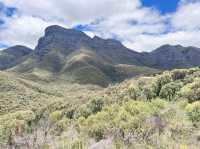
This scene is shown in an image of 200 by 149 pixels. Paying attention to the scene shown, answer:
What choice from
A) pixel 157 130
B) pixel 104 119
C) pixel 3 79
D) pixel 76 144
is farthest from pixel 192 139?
pixel 3 79

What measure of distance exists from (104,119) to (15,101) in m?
105

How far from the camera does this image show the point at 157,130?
819 inches

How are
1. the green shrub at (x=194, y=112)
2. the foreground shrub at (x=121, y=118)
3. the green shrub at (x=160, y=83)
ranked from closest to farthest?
1. the foreground shrub at (x=121, y=118)
2. the green shrub at (x=194, y=112)
3. the green shrub at (x=160, y=83)

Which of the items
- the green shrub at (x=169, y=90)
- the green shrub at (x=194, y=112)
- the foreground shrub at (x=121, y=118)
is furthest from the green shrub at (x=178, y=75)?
the green shrub at (x=194, y=112)

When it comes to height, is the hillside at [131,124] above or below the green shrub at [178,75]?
below

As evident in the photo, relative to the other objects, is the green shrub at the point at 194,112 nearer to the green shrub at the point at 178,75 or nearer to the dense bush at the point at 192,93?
the dense bush at the point at 192,93

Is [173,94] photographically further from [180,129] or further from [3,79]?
[3,79]

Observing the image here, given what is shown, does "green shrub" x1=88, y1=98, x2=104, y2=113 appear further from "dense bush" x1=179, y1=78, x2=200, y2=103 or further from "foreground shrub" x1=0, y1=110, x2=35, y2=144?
"dense bush" x1=179, y1=78, x2=200, y2=103

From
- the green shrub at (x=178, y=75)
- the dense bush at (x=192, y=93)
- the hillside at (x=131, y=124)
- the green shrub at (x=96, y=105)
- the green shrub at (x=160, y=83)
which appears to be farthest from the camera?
the green shrub at (x=178, y=75)

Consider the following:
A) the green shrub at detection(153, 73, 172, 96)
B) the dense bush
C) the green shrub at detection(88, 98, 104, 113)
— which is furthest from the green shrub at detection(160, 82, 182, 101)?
the green shrub at detection(88, 98, 104, 113)

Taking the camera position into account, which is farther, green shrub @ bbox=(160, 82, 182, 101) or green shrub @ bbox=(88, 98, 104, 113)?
green shrub @ bbox=(88, 98, 104, 113)

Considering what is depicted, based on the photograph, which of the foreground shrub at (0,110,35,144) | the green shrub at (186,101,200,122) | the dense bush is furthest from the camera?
the dense bush

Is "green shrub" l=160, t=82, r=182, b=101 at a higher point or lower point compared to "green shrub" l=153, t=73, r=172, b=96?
lower

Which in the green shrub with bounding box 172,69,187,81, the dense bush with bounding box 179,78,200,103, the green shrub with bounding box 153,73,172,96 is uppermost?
the green shrub with bounding box 172,69,187,81
